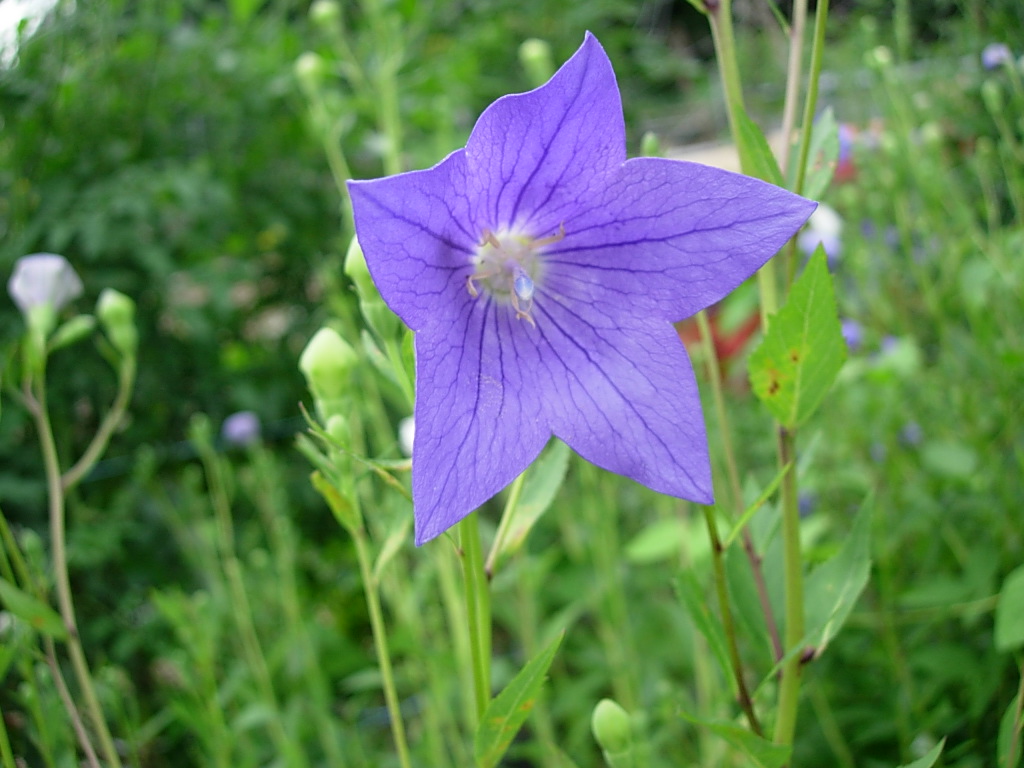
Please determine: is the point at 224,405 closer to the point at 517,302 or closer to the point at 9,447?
the point at 9,447

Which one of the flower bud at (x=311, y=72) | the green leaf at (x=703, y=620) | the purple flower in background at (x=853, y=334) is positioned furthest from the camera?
the purple flower in background at (x=853, y=334)

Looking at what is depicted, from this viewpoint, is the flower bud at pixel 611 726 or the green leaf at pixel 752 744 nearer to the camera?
the green leaf at pixel 752 744

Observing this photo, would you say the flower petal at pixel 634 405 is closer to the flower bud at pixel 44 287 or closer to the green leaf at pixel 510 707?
the green leaf at pixel 510 707

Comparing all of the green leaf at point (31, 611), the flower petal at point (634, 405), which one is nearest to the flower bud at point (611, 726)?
the flower petal at point (634, 405)

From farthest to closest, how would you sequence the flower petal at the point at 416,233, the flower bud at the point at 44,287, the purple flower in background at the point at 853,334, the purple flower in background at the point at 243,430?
the purple flower in background at the point at 853,334, the purple flower in background at the point at 243,430, the flower bud at the point at 44,287, the flower petal at the point at 416,233

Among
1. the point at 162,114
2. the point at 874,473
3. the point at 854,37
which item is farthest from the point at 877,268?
the point at 162,114
